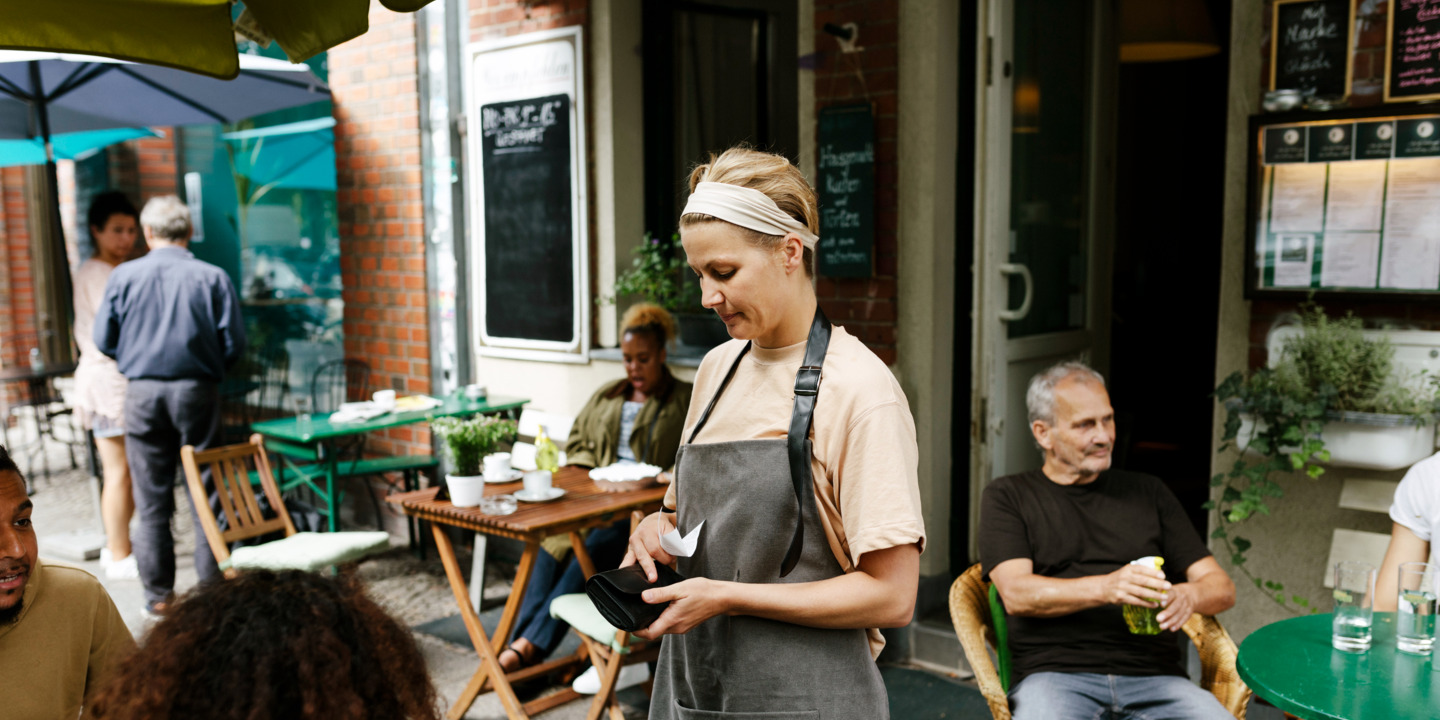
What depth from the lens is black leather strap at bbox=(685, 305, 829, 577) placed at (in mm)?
1718

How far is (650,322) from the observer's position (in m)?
4.68

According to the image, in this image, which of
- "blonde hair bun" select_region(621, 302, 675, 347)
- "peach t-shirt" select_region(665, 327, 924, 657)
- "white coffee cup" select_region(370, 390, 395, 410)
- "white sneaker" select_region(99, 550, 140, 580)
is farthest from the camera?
"white sneaker" select_region(99, 550, 140, 580)

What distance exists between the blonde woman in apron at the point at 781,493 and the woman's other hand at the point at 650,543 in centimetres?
2

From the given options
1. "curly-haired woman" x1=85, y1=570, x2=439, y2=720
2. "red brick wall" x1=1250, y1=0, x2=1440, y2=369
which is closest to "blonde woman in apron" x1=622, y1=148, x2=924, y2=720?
"curly-haired woman" x1=85, y1=570, x2=439, y2=720

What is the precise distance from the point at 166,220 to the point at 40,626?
3600mm

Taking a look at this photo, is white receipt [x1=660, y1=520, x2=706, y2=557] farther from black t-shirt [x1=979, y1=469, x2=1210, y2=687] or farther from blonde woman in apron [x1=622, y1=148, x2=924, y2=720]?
black t-shirt [x1=979, y1=469, x2=1210, y2=687]

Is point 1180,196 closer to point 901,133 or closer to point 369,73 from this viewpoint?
point 901,133

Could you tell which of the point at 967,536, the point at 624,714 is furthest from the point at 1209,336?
the point at 624,714

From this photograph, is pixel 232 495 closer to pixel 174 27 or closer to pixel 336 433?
pixel 336 433

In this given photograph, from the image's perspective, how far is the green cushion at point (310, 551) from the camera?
421cm

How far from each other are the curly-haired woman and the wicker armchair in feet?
6.08

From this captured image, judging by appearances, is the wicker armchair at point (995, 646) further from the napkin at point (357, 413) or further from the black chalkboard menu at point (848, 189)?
the napkin at point (357, 413)

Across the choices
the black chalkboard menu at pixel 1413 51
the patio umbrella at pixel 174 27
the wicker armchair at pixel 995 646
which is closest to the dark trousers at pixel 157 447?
the patio umbrella at pixel 174 27

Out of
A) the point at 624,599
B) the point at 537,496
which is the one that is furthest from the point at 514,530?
the point at 624,599
